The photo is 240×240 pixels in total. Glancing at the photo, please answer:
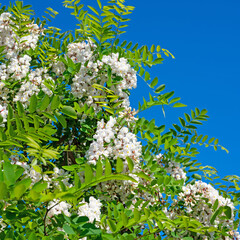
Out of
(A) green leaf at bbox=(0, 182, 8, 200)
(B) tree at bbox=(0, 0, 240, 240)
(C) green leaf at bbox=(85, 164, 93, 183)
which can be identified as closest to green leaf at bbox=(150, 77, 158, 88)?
(B) tree at bbox=(0, 0, 240, 240)

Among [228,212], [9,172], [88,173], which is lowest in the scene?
[9,172]

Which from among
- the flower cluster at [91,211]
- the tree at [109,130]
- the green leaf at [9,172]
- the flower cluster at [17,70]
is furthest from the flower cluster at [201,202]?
the green leaf at [9,172]

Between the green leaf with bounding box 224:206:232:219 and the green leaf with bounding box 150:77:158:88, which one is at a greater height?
the green leaf with bounding box 150:77:158:88

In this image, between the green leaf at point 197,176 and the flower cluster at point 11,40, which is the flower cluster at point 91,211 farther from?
the flower cluster at point 11,40

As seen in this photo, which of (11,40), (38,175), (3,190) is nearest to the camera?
(3,190)

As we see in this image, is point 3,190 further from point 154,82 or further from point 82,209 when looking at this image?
point 154,82

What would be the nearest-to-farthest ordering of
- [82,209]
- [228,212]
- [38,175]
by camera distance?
[82,209]
[38,175]
[228,212]

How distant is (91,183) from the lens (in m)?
1.74

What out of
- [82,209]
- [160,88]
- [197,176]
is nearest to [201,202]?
[197,176]

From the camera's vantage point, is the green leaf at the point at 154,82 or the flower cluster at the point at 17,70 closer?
→ the flower cluster at the point at 17,70

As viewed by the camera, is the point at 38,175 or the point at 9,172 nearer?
the point at 9,172

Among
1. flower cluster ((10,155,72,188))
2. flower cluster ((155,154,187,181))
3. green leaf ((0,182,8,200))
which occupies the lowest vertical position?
green leaf ((0,182,8,200))

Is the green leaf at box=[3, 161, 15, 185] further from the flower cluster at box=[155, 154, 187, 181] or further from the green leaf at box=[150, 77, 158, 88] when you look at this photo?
the green leaf at box=[150, 77, 158, 88]

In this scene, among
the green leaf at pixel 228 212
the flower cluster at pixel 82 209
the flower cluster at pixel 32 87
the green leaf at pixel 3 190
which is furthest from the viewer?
the flower cluster at pixel 32 87
